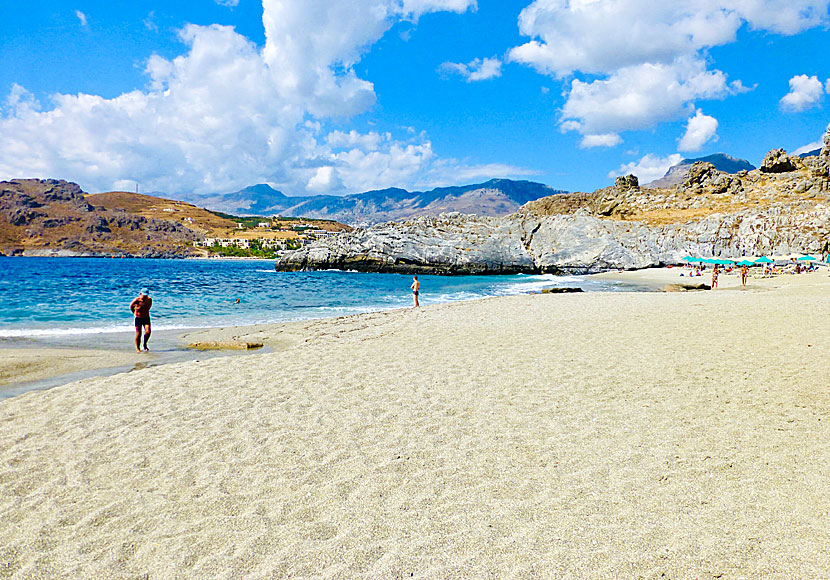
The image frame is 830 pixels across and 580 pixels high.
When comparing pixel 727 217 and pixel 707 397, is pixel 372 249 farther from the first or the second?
pixel 707 397

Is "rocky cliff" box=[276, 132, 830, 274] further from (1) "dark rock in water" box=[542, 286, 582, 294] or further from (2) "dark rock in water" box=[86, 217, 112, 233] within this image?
(2) "dark rock in water" box=[86, 217, 112, 233]

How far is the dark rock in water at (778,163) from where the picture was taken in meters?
71.7

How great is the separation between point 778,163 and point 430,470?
92.3 metres

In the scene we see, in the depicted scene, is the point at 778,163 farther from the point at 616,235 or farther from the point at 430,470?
the point at 430,470

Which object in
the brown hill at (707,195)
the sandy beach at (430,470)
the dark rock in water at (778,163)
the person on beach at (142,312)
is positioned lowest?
the sandy beach at (430,470)

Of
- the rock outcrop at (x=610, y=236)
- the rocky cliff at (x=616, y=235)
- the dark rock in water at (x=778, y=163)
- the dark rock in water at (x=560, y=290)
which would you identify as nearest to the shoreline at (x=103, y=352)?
the dark rock in water at (x=560, y=290)

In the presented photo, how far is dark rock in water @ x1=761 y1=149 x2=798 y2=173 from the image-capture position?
71688 mm

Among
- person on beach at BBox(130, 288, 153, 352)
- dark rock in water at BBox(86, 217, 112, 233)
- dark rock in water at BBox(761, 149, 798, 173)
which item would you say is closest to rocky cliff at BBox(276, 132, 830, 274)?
dark rock in water at BBox(761, 149, 798, 173)

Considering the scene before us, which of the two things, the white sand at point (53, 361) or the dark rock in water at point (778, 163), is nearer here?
the white sand at point (53, 361)

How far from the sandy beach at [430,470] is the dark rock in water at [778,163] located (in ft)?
271

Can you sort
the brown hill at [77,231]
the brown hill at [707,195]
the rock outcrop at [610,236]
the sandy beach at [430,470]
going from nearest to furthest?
the sandy beach at [430,470] < the rock outcrop at [610,236] < the brown hill at [707,195] < the brown hill at [77,231]

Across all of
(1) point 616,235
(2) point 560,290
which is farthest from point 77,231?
(2) point 560,290

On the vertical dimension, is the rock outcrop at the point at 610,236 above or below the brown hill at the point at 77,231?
below

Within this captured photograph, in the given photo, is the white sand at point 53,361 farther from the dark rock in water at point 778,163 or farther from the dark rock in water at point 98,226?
the dark rock in water at point 98,226
